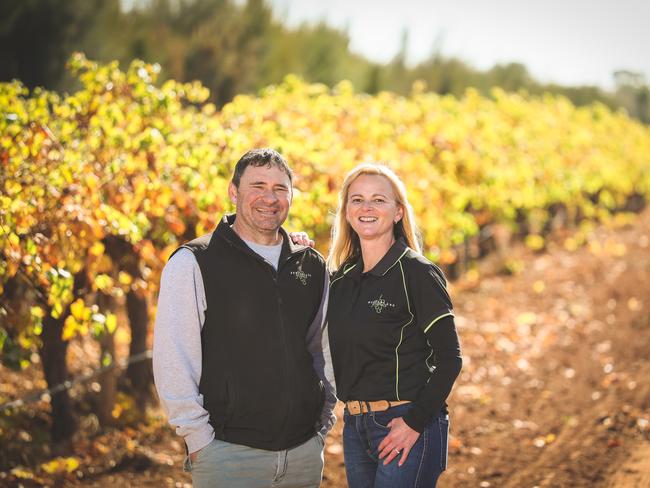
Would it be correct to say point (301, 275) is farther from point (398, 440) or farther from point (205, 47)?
point (205, 47)

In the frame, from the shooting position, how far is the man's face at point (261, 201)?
117 inches

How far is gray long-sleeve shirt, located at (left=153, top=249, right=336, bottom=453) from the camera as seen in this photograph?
8.99ft

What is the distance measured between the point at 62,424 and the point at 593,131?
66.7 ft

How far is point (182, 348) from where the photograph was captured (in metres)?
2.77

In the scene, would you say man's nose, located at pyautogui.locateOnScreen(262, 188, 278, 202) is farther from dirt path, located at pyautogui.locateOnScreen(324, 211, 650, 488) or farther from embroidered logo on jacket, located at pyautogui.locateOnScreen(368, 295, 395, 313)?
dirt path, located at pyautogui.locateOnScreen(324, 211, 650, 488)

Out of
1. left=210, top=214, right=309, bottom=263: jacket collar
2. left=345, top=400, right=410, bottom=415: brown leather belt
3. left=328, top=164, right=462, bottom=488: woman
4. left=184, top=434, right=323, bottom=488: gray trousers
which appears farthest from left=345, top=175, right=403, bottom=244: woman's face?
left=184, top=434, right=323, bottom=488: gray trousers

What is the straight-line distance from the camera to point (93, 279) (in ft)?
16.1

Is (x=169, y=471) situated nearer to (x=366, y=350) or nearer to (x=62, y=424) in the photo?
(x=62, y=424)

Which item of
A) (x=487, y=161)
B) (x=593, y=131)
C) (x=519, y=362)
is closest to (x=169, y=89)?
(x=519, y=362)

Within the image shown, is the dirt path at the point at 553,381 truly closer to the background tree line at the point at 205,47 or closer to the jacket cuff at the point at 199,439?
the jacket cuff at the point at 199,439

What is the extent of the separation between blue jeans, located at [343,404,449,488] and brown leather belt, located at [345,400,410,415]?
19 mm

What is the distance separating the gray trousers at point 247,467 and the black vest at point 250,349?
1.6 inches

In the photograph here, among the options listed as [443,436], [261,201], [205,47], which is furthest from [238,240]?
[205,47]

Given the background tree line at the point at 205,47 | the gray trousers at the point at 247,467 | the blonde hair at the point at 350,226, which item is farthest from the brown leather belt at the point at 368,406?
the background tree line at the point at 205,47
